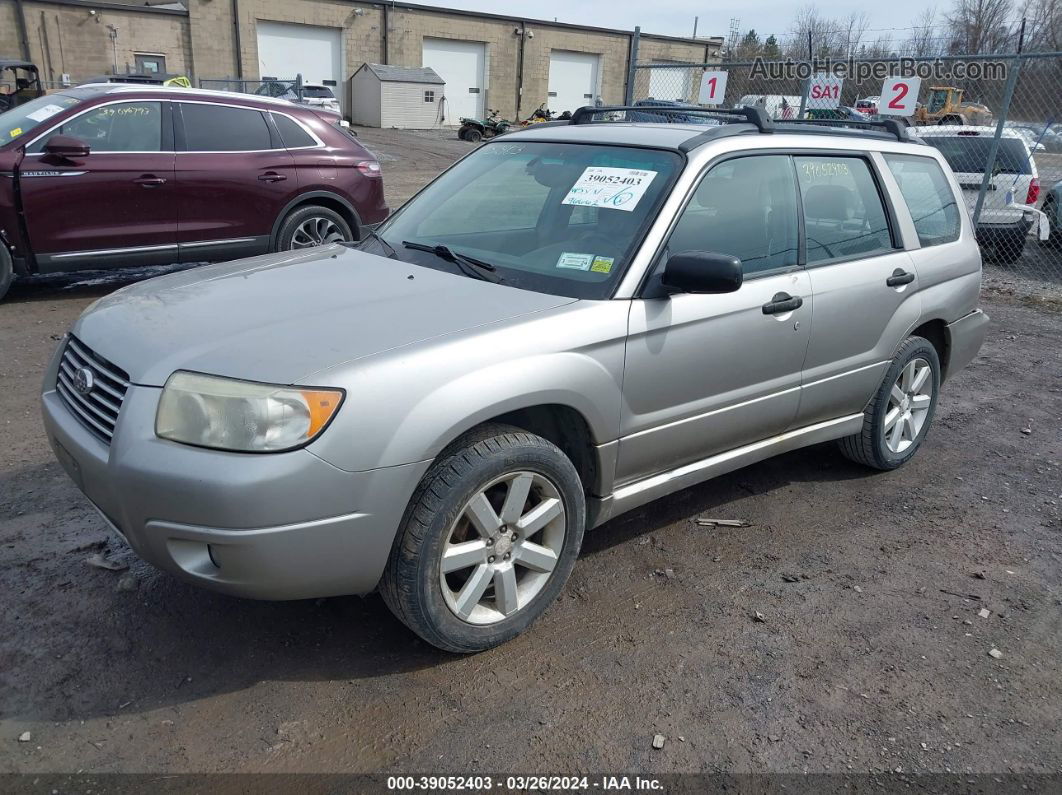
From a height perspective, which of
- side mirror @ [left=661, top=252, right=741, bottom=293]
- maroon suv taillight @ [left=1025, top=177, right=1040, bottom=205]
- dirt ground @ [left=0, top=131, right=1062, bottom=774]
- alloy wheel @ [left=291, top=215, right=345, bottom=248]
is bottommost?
dirt ground @ [left=0, top=131, right=1062, bottom=774]

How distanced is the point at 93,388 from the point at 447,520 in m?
1.28

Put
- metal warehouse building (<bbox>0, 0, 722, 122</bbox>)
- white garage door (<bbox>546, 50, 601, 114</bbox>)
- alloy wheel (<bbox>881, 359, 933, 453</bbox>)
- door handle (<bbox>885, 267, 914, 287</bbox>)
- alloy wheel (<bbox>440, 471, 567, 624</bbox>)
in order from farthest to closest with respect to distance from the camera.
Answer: white garage door (<bbox>546, 50, 601, 114</bbox>) → metal warehouse building (<bbox>0, 0, 722, 122</bbox>) → alloy wheel (<bbox>881, 359, 933, 453</bbox>) → door handle (<bbox>885, 267, 914, 287</bbox>) → alloy wheel (<bbox>440, 471, 567, 624</bbox>)

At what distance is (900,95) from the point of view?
1119 centimetres

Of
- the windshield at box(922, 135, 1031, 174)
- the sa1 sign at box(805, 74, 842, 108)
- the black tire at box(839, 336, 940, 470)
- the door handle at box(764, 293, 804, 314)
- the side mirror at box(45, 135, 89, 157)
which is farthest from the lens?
the sa1 sign at box(805, 74, 842, 108)

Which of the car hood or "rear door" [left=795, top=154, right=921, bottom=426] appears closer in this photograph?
the car hood

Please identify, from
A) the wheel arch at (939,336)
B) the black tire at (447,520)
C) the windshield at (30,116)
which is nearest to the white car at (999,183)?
the wheel arch at (939,336)

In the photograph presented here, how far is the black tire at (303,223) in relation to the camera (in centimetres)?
824

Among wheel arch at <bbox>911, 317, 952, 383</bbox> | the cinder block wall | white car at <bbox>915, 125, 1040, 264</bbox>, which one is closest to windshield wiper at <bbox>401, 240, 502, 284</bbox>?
wheel arch at <bbox>911, 317, 952, 383</bbox>

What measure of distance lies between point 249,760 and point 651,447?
1800 millimetres

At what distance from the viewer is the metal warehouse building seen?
34688 mm

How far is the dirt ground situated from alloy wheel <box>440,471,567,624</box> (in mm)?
223

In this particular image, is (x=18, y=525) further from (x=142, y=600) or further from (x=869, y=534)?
(x=869, y=534)

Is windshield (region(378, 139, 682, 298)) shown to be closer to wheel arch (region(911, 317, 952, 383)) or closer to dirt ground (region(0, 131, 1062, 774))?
dirt ground (region(0, 131, 1062, 774))

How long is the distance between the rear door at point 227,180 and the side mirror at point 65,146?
0.80 meters
